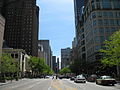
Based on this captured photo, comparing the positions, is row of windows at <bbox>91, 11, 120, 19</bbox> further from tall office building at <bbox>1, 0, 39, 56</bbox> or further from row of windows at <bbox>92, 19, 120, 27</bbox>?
tall office building at <bbox>1, 0, 39, 56</bbox>

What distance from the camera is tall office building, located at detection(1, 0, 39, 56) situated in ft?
449

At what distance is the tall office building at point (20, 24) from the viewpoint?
13700cm

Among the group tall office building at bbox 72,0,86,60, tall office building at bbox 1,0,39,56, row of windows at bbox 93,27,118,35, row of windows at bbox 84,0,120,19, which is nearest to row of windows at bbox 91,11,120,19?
row of windows at bbox 84,0,120,19

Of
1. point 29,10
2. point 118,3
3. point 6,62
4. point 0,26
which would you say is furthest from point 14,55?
point 29,10

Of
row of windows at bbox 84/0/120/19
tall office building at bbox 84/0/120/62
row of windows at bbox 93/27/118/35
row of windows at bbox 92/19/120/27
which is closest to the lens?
tall office building at bbox 84/0/120/62

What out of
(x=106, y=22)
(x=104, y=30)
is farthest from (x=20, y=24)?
(x=104, y=30)

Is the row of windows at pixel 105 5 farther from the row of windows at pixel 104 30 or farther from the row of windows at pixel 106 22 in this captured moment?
the row of windows at pixel 104 30

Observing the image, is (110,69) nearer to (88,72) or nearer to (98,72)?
(98,72)

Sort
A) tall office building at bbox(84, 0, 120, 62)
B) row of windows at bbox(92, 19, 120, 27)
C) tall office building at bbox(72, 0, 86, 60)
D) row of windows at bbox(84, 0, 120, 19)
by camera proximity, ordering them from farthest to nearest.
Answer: tall office building at bbox(72, 0, 86, 60), row of windows at bbox(84, 0, 120, 19), row of windows at bbox(92, 19, 120, 27), tall office building at bbox(84, 0, 120, 62)

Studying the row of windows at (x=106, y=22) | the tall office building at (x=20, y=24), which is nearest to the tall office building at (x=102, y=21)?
the row of windows at (x=106, y=22)

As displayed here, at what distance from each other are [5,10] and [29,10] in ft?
71.9

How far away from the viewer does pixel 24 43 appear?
137625 millimetres

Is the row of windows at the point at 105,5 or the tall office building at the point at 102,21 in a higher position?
the row of windows at the point at 105,5

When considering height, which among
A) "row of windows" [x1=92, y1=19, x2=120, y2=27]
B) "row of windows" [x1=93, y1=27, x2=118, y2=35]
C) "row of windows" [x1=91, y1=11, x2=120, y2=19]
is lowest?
"row of windows" [x1=93, y1=27, x2=118, y2=35]
